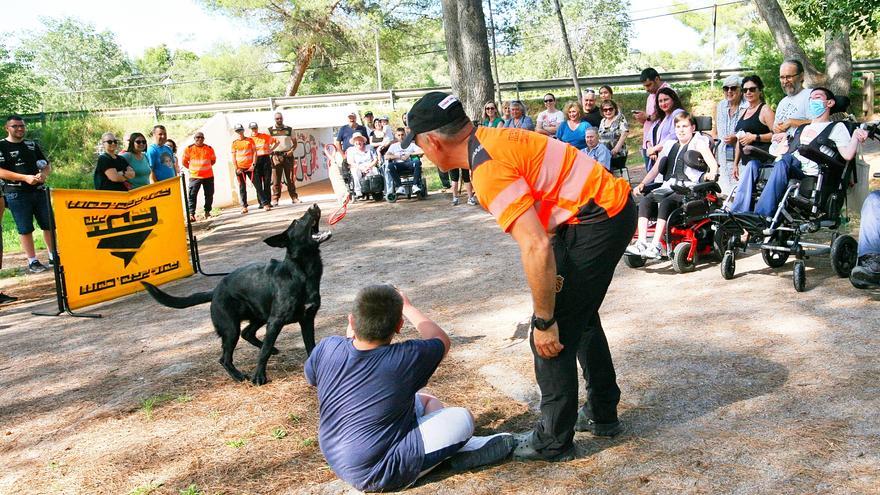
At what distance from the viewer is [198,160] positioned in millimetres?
14500

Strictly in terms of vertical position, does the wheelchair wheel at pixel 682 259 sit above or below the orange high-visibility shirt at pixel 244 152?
below

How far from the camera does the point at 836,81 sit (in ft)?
52.0

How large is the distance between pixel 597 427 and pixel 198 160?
12.5 metres

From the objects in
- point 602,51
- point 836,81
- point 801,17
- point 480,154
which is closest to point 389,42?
point 602,51

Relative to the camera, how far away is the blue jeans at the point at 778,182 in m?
6.72

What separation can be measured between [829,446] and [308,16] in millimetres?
35935

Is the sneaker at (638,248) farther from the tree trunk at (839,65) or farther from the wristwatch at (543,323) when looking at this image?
the tree trunk at (839,65)

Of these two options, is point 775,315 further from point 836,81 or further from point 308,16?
point 308,16

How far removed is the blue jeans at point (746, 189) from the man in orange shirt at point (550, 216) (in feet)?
14.3

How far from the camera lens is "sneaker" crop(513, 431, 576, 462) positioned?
347cm

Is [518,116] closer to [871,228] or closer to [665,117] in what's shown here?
[665,117]

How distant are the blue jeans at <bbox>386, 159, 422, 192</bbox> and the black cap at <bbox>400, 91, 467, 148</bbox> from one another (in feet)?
38.4

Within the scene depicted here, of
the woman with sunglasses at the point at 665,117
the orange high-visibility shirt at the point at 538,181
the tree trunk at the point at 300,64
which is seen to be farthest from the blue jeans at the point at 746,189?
the tree trunk at the point at 300,64

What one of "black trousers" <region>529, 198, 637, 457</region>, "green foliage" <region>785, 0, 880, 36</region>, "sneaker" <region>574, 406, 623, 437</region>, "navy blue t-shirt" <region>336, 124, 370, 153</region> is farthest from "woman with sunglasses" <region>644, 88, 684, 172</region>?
"navy blue t-shirt" <region>336, 124, 370, 153</region>
